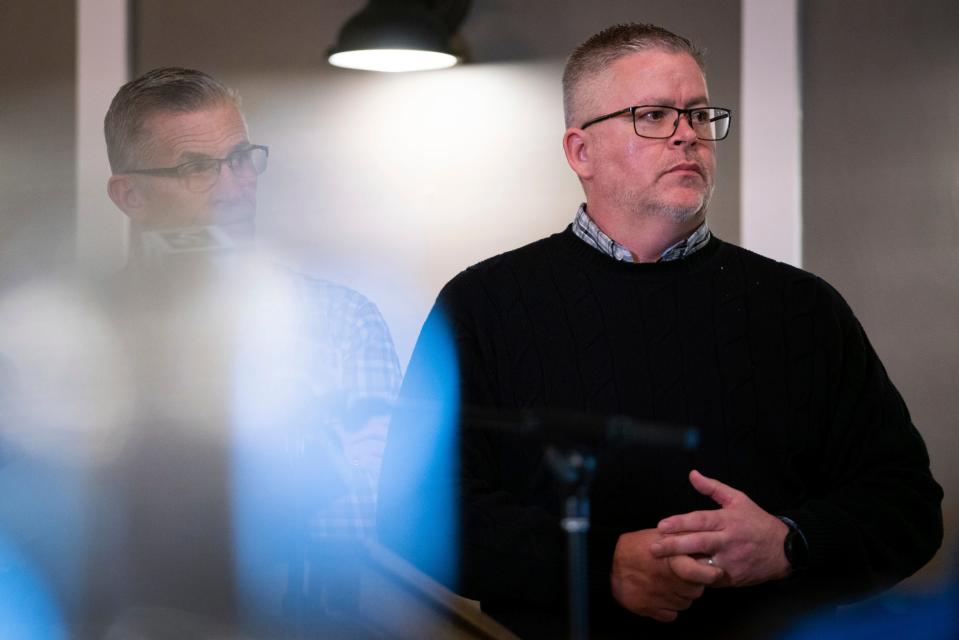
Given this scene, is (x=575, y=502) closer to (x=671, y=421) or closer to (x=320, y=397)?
(x=671, y=421)

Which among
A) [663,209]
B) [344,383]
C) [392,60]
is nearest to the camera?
[663,209]

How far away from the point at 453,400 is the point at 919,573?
5.45ft

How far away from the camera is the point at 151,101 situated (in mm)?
2473

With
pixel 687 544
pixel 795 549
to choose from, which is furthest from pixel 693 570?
pixel 795 549

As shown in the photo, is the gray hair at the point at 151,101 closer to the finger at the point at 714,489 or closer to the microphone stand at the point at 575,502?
the finger at the point at 714,489

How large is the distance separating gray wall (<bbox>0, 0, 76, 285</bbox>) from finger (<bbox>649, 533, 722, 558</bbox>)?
2187 mm

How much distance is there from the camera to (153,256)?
2324mm

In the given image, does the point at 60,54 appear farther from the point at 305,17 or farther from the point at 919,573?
the point at 919,573

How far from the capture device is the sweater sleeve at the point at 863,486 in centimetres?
181

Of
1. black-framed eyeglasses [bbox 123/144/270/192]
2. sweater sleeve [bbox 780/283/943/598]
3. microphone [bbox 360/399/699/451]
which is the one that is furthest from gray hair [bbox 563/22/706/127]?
microphone [bbox 360/399/699/451]

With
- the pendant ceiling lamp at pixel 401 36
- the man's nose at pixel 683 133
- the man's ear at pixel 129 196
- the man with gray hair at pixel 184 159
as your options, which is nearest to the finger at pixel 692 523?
the man's nose at pixel 683 133

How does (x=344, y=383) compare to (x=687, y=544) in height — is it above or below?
above

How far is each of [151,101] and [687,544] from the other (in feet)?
4.83

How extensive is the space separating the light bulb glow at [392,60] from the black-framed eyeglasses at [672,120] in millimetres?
1153
